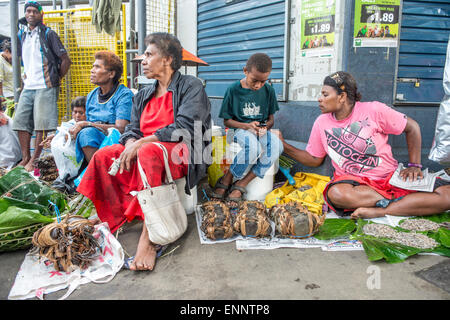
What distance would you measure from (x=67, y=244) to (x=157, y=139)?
94 cm

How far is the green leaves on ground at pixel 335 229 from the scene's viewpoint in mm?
2521

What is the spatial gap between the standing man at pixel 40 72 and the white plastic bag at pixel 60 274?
2.81 m

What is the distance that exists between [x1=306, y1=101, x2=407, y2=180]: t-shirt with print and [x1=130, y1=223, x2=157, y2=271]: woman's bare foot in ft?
6.03

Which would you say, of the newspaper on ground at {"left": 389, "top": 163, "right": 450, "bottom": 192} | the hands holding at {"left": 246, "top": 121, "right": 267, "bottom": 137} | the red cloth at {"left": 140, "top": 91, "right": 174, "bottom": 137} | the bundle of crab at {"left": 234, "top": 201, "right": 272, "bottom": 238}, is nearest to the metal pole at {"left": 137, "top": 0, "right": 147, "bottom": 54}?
the red cloth at {"left": 140, "top": 91, "right": 174, "bottom": 137}

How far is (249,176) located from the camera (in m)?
3.36

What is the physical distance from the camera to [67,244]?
2104mm

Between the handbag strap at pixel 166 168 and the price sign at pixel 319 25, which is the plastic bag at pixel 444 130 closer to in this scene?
the price sign at pixel 319 25

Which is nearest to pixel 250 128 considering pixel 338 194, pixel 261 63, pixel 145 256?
pixel 261 63

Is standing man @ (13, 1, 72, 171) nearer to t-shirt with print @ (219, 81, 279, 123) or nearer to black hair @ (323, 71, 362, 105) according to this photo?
t-shirt with print @ (219, 81, 279, 123)

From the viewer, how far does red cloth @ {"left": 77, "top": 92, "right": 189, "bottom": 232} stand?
2.36 metres

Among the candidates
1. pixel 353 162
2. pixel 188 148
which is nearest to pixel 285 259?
pixel 188 148

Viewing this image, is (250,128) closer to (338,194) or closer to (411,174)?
(338,194)

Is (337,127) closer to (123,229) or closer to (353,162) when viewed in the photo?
(353,162)
